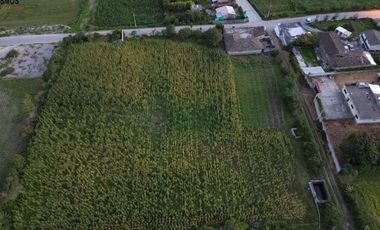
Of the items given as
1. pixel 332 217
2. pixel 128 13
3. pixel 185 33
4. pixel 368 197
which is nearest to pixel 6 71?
pixel 128 13

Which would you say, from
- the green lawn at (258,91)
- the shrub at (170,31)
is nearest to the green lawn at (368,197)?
the green lawn at (258,91)

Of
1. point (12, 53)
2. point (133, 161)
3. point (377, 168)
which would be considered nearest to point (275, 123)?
point (377, 168)

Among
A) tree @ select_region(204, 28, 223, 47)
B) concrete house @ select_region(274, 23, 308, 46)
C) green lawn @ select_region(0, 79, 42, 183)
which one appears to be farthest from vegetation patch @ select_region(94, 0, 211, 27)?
green lawn @ select_region(0, 79, 42, 183)

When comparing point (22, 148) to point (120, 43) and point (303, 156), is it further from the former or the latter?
point (303, 156)

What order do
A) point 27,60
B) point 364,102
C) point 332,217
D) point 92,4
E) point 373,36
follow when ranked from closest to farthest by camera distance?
point 332,217
point 364,102
point 373,36
point 27,60
point 92,4

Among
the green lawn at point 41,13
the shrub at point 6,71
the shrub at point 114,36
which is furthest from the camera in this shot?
the green lawn at point 41,13

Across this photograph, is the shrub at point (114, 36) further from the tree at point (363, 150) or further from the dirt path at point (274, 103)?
the tree at point (363, 150)

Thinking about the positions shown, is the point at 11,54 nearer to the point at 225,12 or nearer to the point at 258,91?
the point at 225,12
